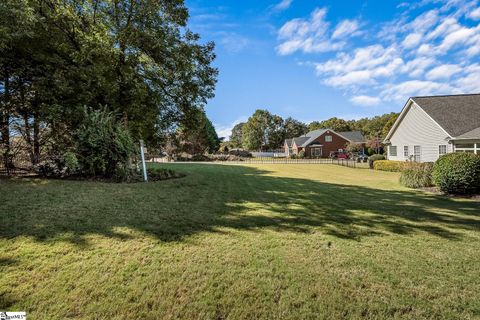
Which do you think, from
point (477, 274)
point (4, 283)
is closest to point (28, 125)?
point (4, 283)

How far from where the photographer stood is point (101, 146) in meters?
9.01

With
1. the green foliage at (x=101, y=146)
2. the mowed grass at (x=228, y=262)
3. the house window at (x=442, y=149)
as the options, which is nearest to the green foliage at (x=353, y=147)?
the house window at (x=442, y=149)

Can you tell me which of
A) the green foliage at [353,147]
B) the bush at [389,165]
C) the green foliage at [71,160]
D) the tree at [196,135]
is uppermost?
the tree at [196,135]

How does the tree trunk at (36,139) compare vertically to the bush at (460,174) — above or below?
above

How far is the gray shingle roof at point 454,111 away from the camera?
16.8 m

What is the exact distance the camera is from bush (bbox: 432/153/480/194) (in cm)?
892

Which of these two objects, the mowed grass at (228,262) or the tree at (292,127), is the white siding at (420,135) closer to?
the mowed grass at (228,262)

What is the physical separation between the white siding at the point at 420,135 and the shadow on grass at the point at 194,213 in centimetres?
1227

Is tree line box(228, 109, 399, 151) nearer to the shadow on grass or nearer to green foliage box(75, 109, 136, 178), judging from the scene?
green foliage box(75, 109, 136, 178)

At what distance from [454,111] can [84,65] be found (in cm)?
2382

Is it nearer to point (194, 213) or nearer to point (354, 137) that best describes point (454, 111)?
point (194, 213)

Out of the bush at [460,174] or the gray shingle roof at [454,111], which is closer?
the bush at [460,174]

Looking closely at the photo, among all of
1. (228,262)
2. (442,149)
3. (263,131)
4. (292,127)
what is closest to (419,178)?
(442,149)

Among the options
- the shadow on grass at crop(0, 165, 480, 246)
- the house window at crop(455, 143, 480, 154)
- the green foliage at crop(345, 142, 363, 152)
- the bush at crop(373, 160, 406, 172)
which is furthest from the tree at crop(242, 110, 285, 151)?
the shadow on grass at crop(0, 165, 480, 246)
